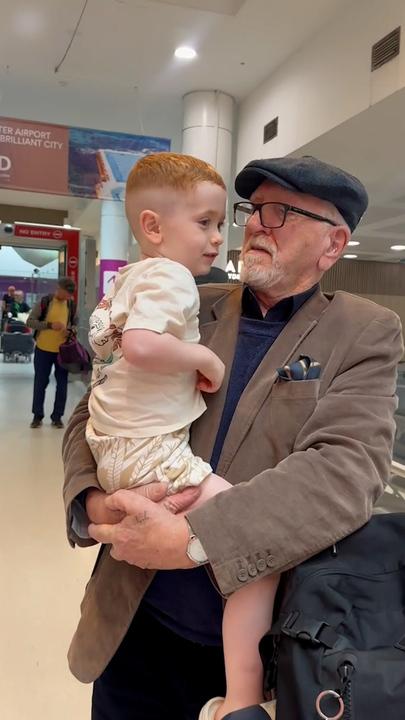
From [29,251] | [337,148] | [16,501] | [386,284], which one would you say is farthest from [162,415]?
[386,284]

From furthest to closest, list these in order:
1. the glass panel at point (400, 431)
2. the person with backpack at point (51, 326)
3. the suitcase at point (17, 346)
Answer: the suitcase at point (17, 346)
the person with backpack at point (51, 326)
the glass panel at point (400, 431)

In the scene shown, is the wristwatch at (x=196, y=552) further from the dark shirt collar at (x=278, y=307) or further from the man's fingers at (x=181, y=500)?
the dark shirt collar at (x=278, y=307)

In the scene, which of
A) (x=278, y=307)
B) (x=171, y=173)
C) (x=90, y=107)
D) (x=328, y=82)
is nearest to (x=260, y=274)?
(x=278, y=307)

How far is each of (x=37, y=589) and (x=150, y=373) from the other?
2412 millimetres

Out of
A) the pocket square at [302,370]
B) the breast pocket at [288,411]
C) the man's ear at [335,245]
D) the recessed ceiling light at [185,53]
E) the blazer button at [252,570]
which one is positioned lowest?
the blazer button at [252,570]

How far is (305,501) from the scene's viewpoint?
0.91 m

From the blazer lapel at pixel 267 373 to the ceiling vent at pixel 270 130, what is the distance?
15.1 ft

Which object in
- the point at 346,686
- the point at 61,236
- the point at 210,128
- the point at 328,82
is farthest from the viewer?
the point at 61,236

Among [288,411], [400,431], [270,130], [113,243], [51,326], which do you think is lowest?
[400,431]

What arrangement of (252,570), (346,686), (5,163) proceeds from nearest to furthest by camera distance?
(346,686) → (252,570) → (5,163)

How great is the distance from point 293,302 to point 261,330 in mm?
89

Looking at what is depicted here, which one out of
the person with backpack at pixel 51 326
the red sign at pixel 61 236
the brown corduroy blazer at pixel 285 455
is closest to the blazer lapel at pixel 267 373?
the brown corduroy blazer at pixel 285 455

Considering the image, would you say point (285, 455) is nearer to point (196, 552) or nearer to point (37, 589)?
point (196, 552)

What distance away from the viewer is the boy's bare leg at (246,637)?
3.13 ft
